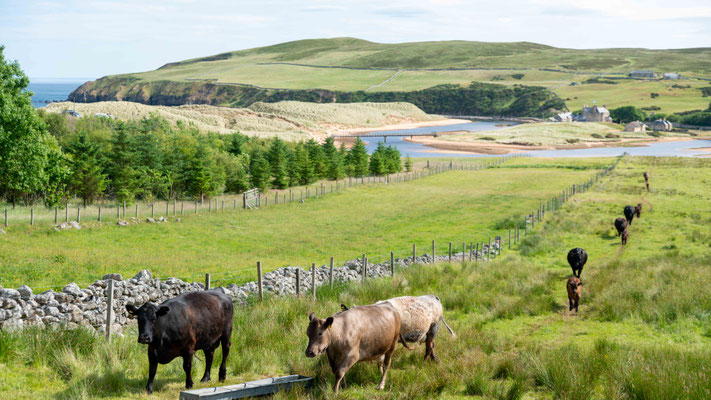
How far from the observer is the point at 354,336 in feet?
33.0

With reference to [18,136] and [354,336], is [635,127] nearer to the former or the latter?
[18,136]

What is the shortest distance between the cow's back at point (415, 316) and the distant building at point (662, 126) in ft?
671

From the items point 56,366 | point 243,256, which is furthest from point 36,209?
point 56,366

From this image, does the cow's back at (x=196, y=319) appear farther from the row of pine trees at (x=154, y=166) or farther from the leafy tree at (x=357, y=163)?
the leafy tree at (x=357, y=163)

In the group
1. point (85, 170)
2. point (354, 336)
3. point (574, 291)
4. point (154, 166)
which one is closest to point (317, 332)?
point (354, 336)

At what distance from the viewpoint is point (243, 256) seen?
108 ft

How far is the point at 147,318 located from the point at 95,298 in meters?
8.62

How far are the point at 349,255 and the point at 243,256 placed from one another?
6.20 metres

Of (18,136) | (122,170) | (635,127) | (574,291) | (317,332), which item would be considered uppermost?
(635,127)

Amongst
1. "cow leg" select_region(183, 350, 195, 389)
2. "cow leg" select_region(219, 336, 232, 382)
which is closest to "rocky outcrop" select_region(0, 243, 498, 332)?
"cow leg" select_region(219, 336, 232, 382)

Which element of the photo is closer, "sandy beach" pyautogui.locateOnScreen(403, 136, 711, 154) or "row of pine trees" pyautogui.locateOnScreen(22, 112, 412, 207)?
"row of pine trees" pyautogui.locateOnScreen(22, 112, 412, 207)

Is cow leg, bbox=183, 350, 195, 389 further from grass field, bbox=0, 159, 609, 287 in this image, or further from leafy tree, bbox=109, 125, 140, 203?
leafy tree, bbox=109, 125, 140, 203

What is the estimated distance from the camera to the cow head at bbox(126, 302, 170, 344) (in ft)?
31.7

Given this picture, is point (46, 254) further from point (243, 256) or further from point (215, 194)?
point (215, 194)
